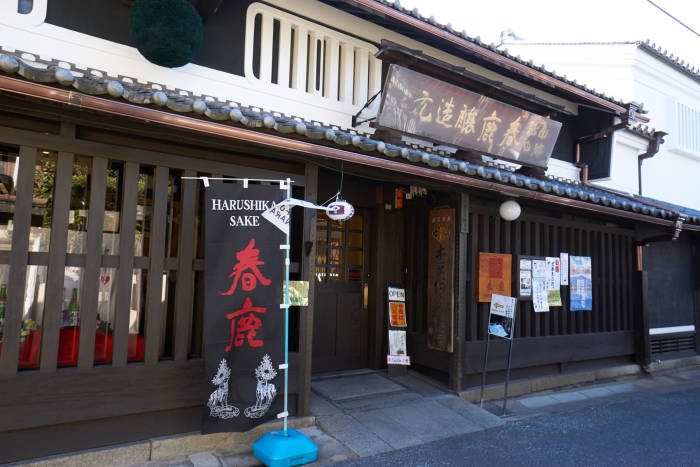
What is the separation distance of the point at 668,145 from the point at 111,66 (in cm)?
1510

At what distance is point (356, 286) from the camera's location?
8258mm

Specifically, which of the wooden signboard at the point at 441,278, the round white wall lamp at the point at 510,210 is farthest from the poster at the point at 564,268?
the wooden signboard at the point at 441,278

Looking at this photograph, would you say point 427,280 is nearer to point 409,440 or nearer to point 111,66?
point 409,440

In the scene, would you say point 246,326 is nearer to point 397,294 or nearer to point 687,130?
point 397,294

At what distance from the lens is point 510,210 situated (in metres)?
7.88

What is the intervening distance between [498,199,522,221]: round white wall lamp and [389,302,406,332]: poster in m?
2.42

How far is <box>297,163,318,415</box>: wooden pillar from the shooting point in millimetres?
5828

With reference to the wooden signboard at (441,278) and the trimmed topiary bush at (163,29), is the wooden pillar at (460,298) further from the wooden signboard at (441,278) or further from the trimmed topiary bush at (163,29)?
the trimmed topiary bush at (163,29)

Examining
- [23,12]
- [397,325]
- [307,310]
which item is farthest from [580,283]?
[23,12]

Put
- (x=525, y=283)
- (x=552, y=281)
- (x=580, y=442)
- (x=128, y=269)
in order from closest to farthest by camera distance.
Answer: (x=128, y=269) < (x=580, y=442) < (x=525, y=283) < (x=552, y=281)

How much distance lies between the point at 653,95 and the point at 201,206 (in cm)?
1445

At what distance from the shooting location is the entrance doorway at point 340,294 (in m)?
7.84

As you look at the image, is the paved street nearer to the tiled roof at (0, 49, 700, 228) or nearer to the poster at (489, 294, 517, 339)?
the poster at (489, 294, 517, 339)

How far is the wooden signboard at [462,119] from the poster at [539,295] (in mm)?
2291
